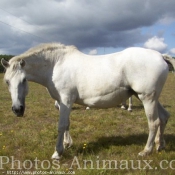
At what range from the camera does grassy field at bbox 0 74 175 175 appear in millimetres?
4336

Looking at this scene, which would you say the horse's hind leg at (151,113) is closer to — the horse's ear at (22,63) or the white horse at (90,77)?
the white horse at (90,77)

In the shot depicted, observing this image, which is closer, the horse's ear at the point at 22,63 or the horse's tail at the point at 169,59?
the horse's ear at the point at 22,63

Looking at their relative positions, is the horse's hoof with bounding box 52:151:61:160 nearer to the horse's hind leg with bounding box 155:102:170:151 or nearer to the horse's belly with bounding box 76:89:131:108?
the horse's belly with bounding box 76:89:131:108

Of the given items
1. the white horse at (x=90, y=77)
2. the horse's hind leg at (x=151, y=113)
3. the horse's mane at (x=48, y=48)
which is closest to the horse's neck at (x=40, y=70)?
the white horse at (x=90, y=77)

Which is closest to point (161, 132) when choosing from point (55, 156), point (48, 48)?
point (55, 156)

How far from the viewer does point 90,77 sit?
16.2 ft

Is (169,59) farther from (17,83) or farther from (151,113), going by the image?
(17,83)

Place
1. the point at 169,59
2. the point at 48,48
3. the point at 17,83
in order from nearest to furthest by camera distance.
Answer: the point at 17,83, the point at 169,59, the point at 48,48

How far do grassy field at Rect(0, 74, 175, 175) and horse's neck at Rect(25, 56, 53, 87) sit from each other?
1.68 m

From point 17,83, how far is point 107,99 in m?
1.97

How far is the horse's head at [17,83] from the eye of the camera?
4.47 meters

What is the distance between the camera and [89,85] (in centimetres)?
493

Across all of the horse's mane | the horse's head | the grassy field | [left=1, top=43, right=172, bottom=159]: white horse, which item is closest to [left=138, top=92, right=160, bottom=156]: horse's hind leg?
[left=1, top=43, right=172, bottom=159]: white horse

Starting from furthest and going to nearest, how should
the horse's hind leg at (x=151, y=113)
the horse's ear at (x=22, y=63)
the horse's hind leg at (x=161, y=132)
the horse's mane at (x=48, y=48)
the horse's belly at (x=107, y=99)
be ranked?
the horse's hind leg at (x=161, y=132) → the horse's mane at (x=48, y=48) → the horse's belly at (x=107, y=99) → the horse's hind leg at (x=151, y=113) → the horse's ear at (x=22, y=63)
